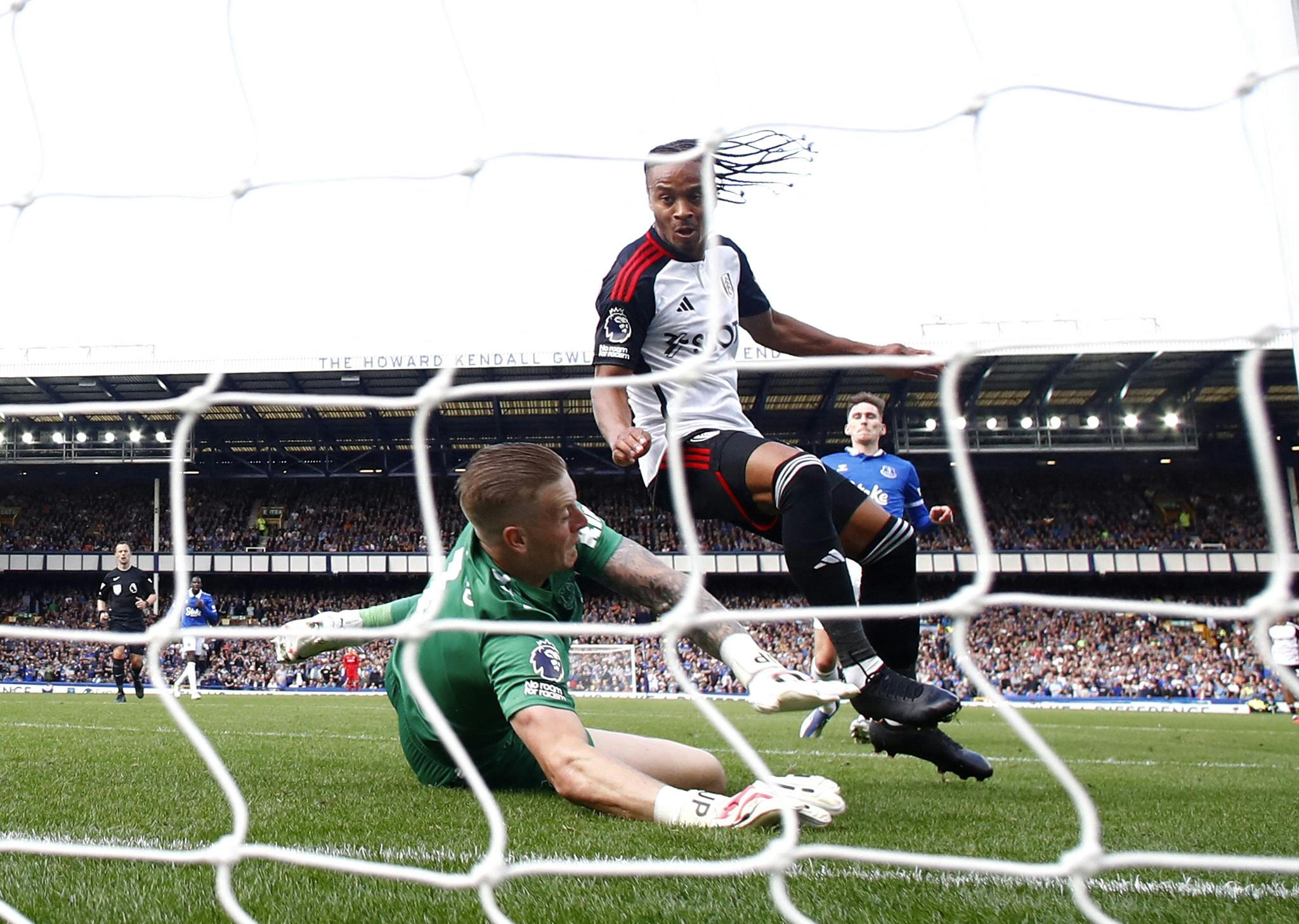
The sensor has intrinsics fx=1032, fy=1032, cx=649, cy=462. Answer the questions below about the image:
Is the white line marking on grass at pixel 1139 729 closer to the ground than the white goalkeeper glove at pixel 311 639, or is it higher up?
closer to the ground

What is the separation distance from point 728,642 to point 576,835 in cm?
55

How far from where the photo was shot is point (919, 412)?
21422 millimetres

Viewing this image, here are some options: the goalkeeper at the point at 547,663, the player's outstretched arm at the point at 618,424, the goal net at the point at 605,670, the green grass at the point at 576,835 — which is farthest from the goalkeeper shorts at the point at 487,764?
the goal net at the point at 605,670

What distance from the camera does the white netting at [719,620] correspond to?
1449 millimetres

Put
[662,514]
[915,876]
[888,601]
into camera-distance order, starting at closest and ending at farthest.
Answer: [915,876] → [888,601] → [662,514]

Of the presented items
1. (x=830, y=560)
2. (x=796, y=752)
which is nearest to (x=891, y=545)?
(x=830, y=560)

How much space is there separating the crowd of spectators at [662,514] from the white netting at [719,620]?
21.3 meters

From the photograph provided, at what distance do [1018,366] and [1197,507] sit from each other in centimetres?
976

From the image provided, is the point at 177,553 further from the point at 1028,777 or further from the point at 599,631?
the point at 1028,777

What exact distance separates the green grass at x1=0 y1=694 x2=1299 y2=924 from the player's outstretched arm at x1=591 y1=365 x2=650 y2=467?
0.89m

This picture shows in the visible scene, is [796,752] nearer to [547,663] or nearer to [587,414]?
[547,663]

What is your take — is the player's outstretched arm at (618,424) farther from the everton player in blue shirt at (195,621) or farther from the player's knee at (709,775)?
the everton player in blue shirt at (195,621)

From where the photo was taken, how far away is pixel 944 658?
21.8 metres

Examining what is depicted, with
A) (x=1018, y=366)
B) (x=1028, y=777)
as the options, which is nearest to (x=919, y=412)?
(x=1018, y=366)
